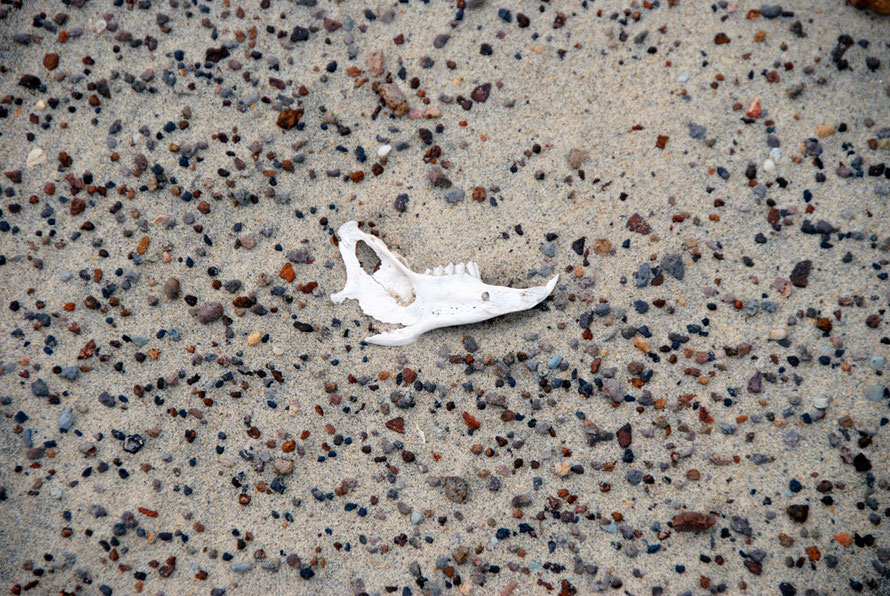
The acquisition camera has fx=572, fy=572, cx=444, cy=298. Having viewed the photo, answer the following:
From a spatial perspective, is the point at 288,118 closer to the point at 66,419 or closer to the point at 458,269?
the point at 458,269

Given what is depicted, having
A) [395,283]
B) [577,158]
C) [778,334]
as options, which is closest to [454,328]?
[395,283]

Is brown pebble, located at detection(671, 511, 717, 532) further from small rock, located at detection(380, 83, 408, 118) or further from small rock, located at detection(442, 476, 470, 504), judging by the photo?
small rock, located at detection(380, 83, 408, 118)

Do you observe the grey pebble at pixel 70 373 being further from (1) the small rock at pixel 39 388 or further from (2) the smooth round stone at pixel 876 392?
(2) the smooth round stone at pixel 876 392

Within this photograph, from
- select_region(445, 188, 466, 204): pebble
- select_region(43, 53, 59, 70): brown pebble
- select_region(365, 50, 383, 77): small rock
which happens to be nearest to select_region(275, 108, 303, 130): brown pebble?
select_region(365, 50, 383, 77): small rock

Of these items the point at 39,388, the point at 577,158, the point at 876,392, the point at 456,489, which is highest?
the point at 577,158

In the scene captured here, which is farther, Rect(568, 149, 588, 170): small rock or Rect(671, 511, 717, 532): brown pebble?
Rect(568, 149, 588, 170): small rock

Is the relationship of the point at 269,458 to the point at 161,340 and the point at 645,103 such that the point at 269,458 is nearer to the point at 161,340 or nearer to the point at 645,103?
the point at 161,340

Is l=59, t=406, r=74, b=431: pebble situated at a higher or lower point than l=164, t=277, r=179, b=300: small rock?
lower

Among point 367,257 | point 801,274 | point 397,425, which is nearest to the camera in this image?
point 801,274
